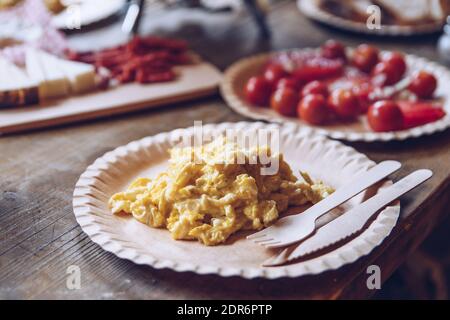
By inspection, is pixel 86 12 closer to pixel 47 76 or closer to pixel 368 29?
pixel 47 76

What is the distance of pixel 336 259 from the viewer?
1.15m

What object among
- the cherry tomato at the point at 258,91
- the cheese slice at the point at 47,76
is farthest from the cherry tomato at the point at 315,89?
the cheese slice at the point at 47,76

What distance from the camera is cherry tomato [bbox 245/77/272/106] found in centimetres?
201

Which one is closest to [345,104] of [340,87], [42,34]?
[340,87]

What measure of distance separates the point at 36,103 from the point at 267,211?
981mm

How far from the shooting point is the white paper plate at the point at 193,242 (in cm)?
115

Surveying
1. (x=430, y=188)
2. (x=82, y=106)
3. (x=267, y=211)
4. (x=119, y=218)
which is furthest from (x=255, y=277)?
(x=82, y=106)

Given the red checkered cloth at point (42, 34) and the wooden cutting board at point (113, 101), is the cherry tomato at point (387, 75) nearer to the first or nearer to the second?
the wooden cutting board at point (113, 101)

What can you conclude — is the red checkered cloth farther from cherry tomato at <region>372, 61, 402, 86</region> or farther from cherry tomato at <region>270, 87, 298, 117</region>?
cherry tomato at <region>372, 61, 402, 86</region>

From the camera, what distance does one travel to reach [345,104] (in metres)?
1.88

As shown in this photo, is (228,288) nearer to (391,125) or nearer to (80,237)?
(80,237)

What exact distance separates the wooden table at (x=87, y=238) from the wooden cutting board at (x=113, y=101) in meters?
0.03

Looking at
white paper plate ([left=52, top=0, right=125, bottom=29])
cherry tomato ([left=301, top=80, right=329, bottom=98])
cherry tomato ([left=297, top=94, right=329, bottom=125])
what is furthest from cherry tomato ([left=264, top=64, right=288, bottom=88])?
white paper plate ([left=52, top=0, right=125, bottom=29])

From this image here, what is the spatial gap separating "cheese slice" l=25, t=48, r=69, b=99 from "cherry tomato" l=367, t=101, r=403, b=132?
101 cm
